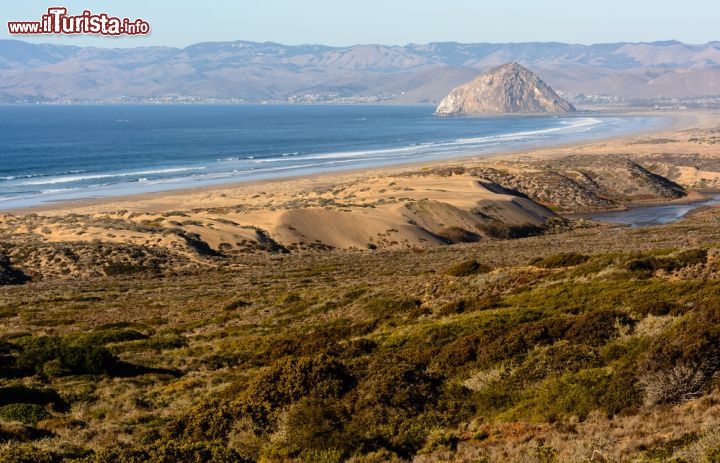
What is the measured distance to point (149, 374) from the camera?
824 inches

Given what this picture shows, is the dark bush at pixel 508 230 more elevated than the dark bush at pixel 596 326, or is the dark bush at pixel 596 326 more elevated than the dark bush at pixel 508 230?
the dark bush at pixel 596 326

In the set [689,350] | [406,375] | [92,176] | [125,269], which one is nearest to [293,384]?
[406,375]

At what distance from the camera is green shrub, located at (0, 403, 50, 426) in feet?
52.9

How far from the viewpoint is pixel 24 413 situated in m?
16.5

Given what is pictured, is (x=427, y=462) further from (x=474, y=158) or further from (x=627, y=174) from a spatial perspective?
(x=474, y=158)

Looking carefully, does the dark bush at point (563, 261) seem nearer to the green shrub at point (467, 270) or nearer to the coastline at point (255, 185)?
the green shrub at point (467, 270)

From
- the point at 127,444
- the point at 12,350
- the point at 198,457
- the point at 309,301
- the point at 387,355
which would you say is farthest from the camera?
the point at 309,301

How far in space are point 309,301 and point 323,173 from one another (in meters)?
82.7

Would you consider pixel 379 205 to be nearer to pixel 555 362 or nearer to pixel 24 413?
pixel 555 362

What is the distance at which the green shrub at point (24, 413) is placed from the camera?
52.9 feet

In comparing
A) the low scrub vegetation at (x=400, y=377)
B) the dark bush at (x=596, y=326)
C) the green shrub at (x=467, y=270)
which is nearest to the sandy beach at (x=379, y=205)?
the green shrub at (x=467, y=270)

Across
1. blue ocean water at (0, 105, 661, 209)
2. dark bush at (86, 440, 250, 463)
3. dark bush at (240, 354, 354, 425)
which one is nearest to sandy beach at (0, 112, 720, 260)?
blue ocean water at (0, 105, 661, 209)

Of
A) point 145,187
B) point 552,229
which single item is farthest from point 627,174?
point 145,187

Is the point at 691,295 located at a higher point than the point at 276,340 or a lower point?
higher
